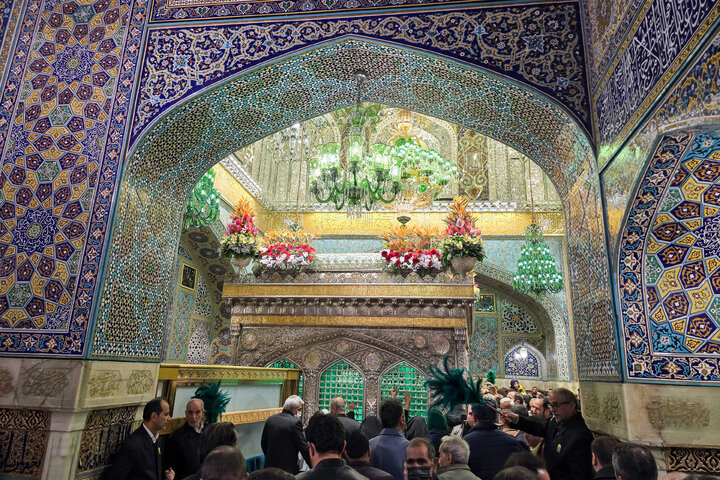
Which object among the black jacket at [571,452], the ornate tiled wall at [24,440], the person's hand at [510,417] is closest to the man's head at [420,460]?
the black jacket at [571,452]

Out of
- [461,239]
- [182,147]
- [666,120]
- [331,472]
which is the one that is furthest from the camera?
[461,239]

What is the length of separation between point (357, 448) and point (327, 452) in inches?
14.3

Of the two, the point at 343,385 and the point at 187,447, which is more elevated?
the point at 343,385

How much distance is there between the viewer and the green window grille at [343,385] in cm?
698

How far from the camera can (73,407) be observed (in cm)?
352

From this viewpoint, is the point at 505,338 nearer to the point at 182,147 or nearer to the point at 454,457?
the point at 182,147

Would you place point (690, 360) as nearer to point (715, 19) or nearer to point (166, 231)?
point (715, 19)

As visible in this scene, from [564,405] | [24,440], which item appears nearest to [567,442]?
[564,405]

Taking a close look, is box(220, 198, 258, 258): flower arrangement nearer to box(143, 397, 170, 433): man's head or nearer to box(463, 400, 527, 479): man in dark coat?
box(143, 397, 170, 433): man's head

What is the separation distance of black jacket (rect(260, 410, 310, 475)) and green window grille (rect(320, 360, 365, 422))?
3368 mm

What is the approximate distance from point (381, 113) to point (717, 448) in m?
10.6

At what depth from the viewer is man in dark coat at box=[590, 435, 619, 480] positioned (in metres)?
2.29

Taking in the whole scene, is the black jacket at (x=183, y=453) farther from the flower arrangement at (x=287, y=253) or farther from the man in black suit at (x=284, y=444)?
the flower arrangement at (x=287, y=253)

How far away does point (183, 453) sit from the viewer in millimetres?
3346
